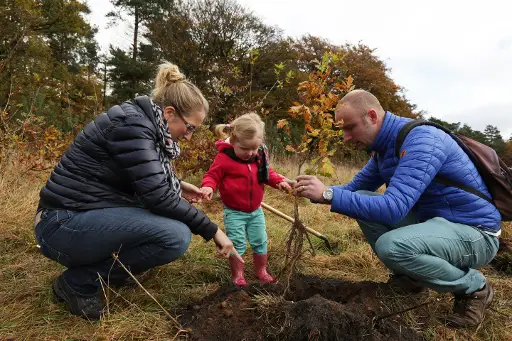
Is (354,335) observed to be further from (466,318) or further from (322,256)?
(322,256)

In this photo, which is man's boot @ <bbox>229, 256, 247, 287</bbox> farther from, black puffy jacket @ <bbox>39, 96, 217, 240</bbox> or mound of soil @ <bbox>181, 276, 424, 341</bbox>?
black puffy jacket @ <bbox>39, 96, 217, 240</bbox>

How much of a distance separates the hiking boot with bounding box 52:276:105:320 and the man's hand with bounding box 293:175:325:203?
1.37 metres

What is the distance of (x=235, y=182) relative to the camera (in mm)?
3137

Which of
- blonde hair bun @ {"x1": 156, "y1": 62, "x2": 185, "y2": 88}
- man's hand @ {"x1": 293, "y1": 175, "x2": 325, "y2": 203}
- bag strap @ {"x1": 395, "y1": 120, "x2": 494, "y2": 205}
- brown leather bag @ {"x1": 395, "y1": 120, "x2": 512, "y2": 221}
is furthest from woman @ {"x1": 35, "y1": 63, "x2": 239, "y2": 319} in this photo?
brown leather bag @ {"x1": 395, "y1": 120, "x2": 512, "y2": 221}

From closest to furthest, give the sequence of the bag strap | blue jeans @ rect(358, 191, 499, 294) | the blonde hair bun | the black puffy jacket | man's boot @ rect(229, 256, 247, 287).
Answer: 1. the black puffy jacket
2. blue jeans @ rect(358, 191, 499, 294)
3. the bag strap
4. the blonde hair bun
5. man's boot @ rect(229, 256, 247, 287)

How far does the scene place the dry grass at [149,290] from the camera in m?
2.04

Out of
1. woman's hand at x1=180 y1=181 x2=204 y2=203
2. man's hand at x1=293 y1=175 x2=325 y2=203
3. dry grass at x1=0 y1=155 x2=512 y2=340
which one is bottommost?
dry grass at x1=0 y1=155 x2=512 y2=340

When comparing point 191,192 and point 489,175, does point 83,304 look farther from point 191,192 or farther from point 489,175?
point 489,175

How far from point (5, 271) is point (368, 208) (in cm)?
264

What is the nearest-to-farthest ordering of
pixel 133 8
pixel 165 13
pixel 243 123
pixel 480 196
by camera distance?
1. pixel 480 196
2. pixel 243 123
3. pixel 165 13
4. pixel 133 8

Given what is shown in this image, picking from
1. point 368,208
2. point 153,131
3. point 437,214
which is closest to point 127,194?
point 153,131

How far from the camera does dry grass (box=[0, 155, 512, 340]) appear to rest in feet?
6.70

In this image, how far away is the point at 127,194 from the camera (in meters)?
2.28

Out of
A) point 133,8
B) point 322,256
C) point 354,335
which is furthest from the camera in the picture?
point 133,8
